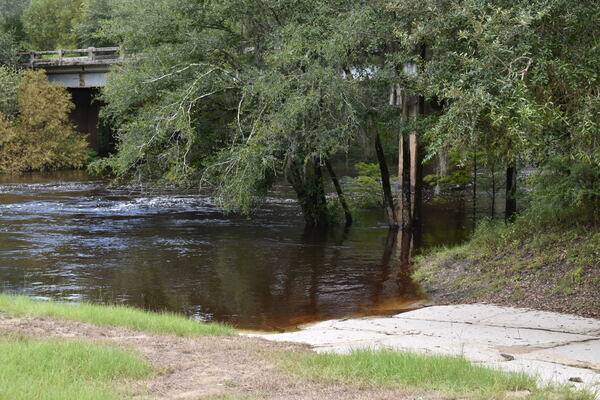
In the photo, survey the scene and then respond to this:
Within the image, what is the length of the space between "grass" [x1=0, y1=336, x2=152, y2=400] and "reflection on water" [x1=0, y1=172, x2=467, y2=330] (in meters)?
5.95

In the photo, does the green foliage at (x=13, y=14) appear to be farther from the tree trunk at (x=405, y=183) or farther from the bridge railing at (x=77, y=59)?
the tree trunk at (x=405, y=183)

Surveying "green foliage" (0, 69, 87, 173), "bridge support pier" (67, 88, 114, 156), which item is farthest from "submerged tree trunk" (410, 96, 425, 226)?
"bridge support pier" (67, 88, 114, 156)

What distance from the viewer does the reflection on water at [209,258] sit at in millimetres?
15188

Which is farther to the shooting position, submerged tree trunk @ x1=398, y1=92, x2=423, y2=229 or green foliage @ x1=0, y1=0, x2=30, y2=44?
green foliage @ x1=0, y1=0, x2=30, y2=44

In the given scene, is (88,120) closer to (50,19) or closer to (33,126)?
(33,126)

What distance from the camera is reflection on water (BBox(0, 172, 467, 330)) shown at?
15188 mm

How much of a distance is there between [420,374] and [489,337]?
404 cm

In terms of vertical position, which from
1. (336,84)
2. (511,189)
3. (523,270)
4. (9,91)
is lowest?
(523,270)

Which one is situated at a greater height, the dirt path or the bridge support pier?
the bridge support pier

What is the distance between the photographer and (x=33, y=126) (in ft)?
146

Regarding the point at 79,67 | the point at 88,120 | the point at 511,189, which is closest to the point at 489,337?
the point at 511,189

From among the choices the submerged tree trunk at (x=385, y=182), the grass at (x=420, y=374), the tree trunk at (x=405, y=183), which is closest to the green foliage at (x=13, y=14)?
the submerged tree trunk at (x=385, y=182)

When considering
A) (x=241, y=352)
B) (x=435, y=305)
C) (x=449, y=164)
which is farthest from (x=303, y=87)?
(x=449, y=164)

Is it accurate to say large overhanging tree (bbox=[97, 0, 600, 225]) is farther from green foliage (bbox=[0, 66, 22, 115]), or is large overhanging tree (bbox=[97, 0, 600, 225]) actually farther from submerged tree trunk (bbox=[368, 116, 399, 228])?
green foliage (bbox=[0, 66, 22, 115])
